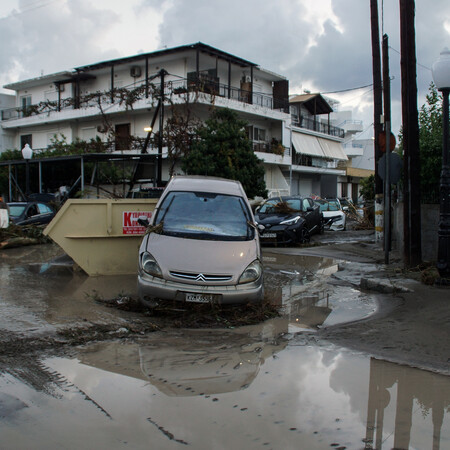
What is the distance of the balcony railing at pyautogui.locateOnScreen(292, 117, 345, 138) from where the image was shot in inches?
1623

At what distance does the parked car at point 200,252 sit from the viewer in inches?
255

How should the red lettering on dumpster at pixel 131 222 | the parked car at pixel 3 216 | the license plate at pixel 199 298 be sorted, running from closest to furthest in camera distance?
the license plate at pixel 199 298 → the red lettering on dumpster at pixel 131 222 → the parked car at pixel 3 216

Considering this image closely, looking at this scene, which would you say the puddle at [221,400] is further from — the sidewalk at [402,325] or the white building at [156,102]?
the white building at [156,102]

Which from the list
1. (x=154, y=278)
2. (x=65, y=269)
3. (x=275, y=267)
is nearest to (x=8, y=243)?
(x=65, y=269)

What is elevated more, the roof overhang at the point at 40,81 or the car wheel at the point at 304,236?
the roof overhang at the point at 40,81

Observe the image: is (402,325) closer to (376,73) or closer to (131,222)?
(131,222)

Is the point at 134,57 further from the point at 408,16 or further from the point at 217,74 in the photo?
the point at 408,16

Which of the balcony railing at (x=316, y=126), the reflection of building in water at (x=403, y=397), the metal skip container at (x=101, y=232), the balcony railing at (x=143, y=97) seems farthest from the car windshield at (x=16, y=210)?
the balcony railing at (x=316, y=126)

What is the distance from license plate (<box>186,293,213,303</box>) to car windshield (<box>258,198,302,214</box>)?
10.8 m

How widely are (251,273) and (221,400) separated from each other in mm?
2909

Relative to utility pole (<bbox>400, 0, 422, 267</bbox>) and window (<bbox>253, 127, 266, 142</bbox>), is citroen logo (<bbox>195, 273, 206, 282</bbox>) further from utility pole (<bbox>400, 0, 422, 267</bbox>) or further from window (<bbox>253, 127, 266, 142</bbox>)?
window (<bbox>253, 127, 266, 142</bbox>)

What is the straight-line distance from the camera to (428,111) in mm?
12250

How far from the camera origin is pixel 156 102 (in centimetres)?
2989

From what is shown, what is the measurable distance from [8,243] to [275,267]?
7.56 metres
